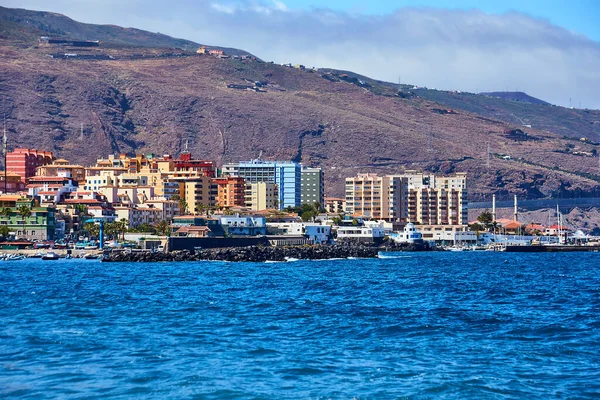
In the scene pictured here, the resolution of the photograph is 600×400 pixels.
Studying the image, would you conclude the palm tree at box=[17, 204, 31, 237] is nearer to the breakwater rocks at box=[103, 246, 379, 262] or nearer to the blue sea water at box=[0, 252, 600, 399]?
the breakwater rocks at box=[103, 246, 379, 262]

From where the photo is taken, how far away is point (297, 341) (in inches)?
1827

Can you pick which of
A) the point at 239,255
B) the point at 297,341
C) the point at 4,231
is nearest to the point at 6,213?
the point at 4,231

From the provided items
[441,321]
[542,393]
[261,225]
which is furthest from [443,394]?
[261,225]

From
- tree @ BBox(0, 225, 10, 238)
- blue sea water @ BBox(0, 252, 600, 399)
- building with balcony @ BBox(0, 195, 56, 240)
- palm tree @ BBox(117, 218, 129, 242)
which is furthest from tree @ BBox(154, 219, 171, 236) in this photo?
blue sea water @ BBox(0, 252, 600, 399)

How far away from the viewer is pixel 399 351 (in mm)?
44094

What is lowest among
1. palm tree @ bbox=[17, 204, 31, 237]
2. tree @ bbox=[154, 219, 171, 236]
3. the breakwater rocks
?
the breakwater rocks

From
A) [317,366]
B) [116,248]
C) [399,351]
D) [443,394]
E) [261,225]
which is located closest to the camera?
[443,394]

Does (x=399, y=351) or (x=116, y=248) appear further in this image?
(x=116, y=248)

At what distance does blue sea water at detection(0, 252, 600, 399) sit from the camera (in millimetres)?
36844

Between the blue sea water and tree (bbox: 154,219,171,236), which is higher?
tree (bbox: 154,219,171,236)

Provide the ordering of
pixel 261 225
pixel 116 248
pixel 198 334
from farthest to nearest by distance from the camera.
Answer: pixel 261 225 → pixel 116 248 → pixel 198 334

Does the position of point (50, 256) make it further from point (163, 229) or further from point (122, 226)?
point (163, 229)

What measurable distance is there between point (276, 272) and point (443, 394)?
69.9 m

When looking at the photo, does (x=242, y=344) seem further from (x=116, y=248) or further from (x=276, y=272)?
(x=116, y=248)
